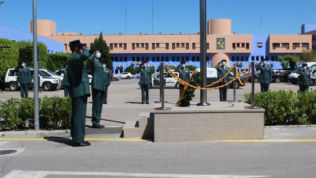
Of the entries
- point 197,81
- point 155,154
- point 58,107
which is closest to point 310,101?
point 197,81

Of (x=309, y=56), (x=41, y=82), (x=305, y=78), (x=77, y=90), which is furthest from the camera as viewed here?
(x=309, y=56)

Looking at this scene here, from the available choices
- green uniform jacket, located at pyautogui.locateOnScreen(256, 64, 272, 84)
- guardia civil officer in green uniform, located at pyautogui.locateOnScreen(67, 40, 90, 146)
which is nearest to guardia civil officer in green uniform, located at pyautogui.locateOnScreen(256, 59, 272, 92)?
green uniform jacket, located at pyautogui.locateOnScreen(256, 64, 272, 84)

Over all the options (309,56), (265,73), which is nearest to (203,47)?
(265,73)

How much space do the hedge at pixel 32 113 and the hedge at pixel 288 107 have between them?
474cm

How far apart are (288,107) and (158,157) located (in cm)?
420

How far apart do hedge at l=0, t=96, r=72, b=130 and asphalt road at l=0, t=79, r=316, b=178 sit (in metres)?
0.47

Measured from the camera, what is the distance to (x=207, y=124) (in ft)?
22.5

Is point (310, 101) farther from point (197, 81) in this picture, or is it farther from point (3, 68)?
point (3, 68)

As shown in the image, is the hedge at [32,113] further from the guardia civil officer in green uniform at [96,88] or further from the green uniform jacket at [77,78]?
the green uniform jacket at [77,78]

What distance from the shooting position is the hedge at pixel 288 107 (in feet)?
27.4

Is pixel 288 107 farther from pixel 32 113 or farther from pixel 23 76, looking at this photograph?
pixel 23 76

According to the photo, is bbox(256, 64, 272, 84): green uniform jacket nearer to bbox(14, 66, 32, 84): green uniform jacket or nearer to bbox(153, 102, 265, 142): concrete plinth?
bbox(153, 102, 265, 142): concrete plinth

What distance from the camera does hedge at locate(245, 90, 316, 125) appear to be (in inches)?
328

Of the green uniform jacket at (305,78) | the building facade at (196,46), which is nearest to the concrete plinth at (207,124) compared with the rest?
the green uniform jacket at (305,78)
